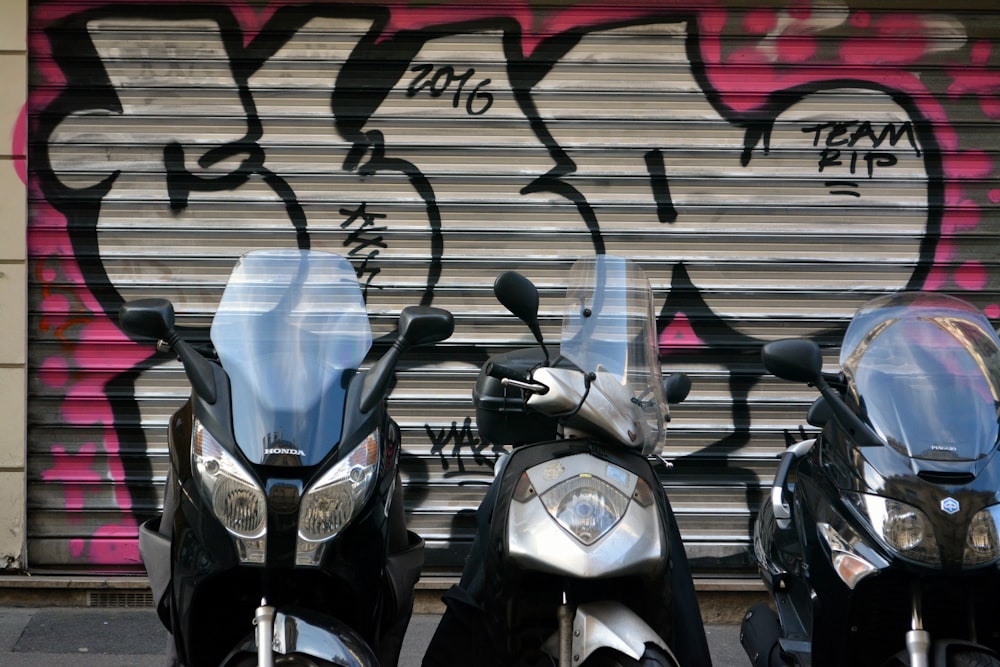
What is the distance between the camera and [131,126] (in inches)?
238

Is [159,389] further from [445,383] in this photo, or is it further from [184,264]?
[445,383]

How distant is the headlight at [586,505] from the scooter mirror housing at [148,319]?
3.56 feet

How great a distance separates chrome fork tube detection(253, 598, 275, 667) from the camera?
2.74 metres

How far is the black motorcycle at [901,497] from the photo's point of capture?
3.18m

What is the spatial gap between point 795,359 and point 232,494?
162cm

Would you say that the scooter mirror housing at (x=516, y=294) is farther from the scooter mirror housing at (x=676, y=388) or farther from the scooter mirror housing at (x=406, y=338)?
the scooter mirror housing at (x=676, y=388)

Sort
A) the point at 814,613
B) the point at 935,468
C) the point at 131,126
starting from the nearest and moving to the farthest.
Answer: the point at 935,468 < the point at 814,613 < the point at 131,126

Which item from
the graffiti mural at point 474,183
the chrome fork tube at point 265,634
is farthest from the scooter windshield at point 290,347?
the graffiti mural at point 474,183

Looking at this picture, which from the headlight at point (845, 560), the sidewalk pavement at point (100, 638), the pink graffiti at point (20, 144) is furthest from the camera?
the pink graffiti at point (20, 144)

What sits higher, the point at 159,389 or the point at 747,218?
the point at 747,218

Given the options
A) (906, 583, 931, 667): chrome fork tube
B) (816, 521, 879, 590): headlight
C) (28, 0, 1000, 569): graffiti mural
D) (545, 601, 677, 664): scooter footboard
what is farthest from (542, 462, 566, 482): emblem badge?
(28, 0, 1000, 569): graffiti mural

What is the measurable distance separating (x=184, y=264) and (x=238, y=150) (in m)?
0.63

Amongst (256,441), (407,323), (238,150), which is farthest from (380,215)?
(256,441)

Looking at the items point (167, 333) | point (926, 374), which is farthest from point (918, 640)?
point (167, 333)
